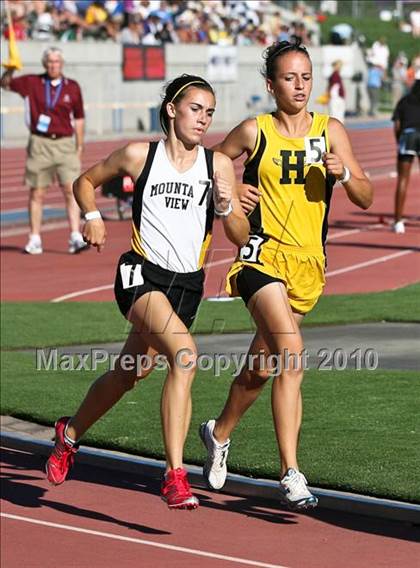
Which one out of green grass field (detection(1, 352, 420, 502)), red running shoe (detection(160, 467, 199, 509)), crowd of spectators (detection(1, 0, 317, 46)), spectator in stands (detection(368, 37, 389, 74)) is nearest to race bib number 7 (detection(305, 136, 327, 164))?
red running shoe (detection(160, 467, 199, 509))

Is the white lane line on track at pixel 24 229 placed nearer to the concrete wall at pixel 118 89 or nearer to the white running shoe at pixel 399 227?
the white running shoe at pixel 399 227

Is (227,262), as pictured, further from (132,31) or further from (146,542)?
(132,31)

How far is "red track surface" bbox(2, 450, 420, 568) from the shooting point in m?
8.12

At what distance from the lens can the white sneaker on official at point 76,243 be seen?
65.8 ft

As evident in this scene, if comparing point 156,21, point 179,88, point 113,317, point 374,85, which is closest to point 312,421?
point 179,88

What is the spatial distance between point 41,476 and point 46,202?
58.4 ft

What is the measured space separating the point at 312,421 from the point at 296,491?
3479mm

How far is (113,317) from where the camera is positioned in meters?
15.5

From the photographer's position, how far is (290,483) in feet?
23.5

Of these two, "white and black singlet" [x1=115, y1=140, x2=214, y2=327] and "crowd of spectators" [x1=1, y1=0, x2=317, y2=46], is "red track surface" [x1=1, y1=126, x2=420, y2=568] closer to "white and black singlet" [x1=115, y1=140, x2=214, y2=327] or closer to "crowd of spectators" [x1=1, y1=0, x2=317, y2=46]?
"white and black singlet" [x1=115, y1=140, x2=214, y2=327]

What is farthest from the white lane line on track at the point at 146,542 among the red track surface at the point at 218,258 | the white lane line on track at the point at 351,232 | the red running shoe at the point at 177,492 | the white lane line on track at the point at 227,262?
the white lane line on track at the point at 351,232

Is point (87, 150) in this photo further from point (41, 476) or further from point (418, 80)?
point (41, 476)

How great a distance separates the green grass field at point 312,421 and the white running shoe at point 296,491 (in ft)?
5.29

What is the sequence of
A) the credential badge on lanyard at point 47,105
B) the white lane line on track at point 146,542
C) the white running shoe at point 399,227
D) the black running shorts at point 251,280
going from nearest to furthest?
the black running shorts at point 251,280 → the white lane line on track at point 146,542 → the credential badge on lanyard at point 47,105 → the white running shoe at point 399,227
